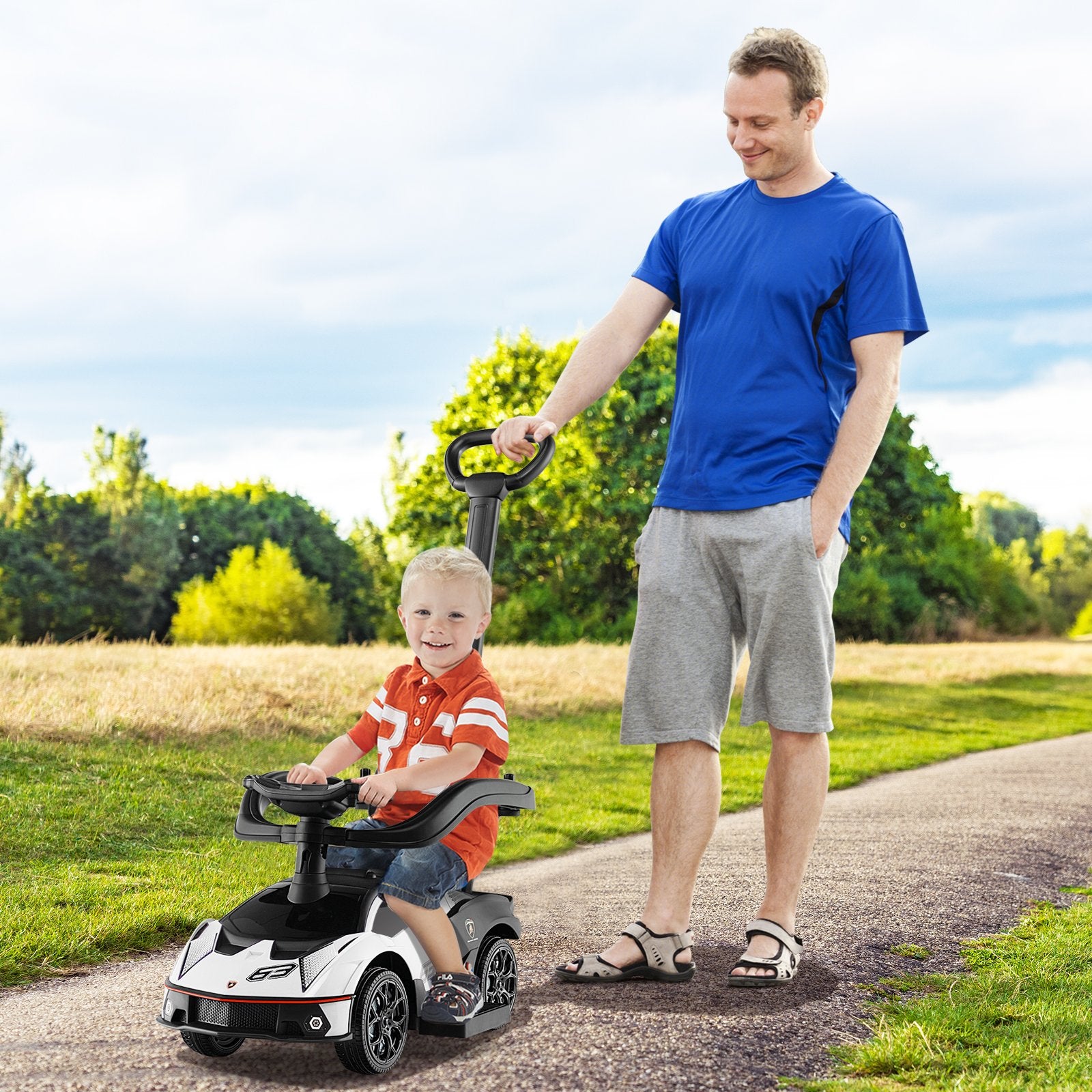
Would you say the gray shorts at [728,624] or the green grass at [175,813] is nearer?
the gray shorts at [728,624]

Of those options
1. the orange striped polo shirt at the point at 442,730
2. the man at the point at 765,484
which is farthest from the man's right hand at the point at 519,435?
the orange striped polo shirt at the point at 442,730

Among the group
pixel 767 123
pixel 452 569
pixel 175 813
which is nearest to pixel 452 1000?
pixel 452 569

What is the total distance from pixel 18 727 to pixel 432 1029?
5677 millimetres

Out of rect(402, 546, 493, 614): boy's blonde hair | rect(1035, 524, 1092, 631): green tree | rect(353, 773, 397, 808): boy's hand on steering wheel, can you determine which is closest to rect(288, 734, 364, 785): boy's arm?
rect(353, 773, 397, 808): boy's hand on steering wheel

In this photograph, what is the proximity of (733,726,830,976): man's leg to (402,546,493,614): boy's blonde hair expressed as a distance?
1011 millimetres

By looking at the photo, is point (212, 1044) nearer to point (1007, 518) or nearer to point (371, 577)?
point (371, 577)

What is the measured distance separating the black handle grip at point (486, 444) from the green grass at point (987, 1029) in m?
1.70

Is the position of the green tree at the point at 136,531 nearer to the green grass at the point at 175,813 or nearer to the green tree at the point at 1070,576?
the green grass at the point at 175,813

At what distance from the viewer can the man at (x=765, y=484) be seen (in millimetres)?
3537

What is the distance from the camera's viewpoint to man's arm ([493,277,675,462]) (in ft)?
12.6

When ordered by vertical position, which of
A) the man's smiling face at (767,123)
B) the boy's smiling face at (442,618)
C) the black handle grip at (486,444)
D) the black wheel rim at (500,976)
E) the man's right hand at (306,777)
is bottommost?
the black wheel rim at (500,976)

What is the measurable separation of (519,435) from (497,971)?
4.74ft

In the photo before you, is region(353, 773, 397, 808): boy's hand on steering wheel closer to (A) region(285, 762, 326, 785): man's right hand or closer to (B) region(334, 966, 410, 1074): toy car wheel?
(A) region(285, 762, 326, 785): man's right hand

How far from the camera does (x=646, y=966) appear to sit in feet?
11.5
